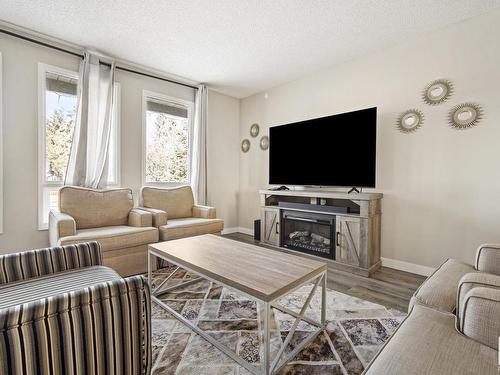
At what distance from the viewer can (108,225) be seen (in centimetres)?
301

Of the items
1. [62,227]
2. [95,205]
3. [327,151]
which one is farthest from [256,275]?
[95,205]

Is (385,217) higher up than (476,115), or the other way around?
(476,115)

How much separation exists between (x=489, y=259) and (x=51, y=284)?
2439 millimetres

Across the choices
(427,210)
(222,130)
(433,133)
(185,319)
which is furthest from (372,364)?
(222,130)

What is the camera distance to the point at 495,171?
232 centimetres

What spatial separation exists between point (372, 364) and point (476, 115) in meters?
2.68

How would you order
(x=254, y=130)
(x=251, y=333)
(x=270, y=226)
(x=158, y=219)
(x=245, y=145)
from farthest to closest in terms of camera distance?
(x=245, y=145) → (x=254, y=130) → (x=270, y=226) → (x=158, y=219) → (x=251, y=333)

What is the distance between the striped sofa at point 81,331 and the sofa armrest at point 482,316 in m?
1.20

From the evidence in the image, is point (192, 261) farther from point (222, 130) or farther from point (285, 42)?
point (222, 130)

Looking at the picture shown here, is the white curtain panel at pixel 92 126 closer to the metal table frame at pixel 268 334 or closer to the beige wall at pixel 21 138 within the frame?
the beige wall at pixel 21 138

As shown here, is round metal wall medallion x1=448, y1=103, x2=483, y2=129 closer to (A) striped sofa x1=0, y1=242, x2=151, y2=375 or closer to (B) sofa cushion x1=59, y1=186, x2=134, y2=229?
(A) striped sofa x1=0, y1=242, x2=151, y2=375

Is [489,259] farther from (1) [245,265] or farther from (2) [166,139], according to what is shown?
(2) [166,139]

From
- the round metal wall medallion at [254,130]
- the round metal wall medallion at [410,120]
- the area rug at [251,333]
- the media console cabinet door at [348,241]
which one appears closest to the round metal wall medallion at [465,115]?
the round metal wall medallion at [410,120]

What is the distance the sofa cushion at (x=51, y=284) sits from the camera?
126 cm
